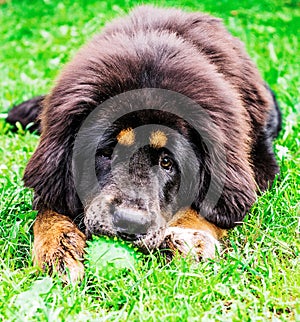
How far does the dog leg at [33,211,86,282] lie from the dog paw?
51 centimetres

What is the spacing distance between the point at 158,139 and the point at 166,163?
7.2 inches

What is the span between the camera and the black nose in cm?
306

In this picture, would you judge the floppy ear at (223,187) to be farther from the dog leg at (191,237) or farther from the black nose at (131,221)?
the black nose at (131,221)

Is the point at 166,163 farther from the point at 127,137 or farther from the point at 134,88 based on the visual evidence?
the point at 134,88

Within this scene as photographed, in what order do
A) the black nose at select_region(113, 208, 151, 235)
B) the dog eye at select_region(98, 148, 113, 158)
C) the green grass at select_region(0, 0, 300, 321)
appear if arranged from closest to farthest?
the green grass at select_region(0, 0, 300, 321) → the black nose at select_region(113, 208, 151, 235) → the dog eye at select_region(98, 148, 113, 158)

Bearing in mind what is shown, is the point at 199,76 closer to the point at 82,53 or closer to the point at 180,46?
the point at 180,46

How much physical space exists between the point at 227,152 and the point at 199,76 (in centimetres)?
51

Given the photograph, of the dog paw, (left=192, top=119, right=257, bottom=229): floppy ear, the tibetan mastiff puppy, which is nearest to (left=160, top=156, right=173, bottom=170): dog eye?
the tibetan mastiff puppy

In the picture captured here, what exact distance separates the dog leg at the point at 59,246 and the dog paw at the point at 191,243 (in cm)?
51

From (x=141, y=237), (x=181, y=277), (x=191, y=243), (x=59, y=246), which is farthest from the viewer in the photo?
(x=191, y=243)

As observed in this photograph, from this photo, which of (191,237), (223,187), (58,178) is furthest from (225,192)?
(58,178)

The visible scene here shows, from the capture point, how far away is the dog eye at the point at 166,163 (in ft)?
11.3

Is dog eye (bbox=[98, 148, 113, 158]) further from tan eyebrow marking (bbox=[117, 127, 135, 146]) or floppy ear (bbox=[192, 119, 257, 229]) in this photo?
floppy ear (bbox=[192, 119, 257, 229])

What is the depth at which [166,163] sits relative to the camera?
11.4 ft
